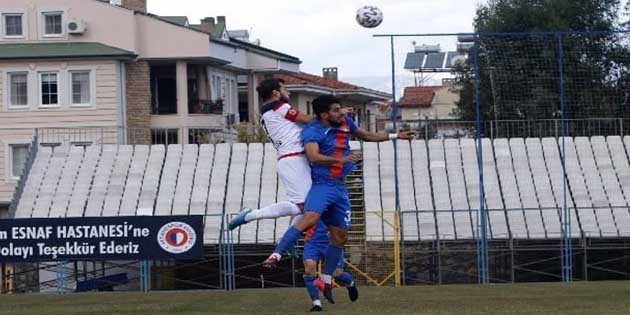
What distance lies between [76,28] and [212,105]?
21.1 ft

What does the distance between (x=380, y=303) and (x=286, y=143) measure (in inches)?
79.3

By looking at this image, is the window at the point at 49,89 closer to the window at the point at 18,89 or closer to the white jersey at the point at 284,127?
the window at the point at 18,89

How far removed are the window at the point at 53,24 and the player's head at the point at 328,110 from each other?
43901 millimetres

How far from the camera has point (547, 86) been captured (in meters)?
37.4

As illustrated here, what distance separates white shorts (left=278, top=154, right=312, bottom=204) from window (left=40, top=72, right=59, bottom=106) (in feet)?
139

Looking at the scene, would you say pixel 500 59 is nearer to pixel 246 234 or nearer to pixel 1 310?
pixel 246 234

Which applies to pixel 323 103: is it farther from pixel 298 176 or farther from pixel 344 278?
pixel 344 278

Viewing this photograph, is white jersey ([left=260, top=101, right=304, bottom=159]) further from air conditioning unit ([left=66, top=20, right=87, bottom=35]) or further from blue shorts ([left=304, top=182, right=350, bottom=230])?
air conditioning unit ([left=66, top=20, right=87, bottom=35])

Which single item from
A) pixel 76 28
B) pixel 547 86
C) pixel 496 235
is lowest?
pixel 496 235

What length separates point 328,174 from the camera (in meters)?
13.9

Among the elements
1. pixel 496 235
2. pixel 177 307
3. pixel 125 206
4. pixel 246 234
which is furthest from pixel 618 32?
pixel 177 307

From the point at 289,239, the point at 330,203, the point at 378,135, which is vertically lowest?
the point at 289,239

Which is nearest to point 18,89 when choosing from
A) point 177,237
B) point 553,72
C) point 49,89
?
point 49,89

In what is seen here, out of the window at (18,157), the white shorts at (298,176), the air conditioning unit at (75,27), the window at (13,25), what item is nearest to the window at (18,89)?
the window at (18,157)
